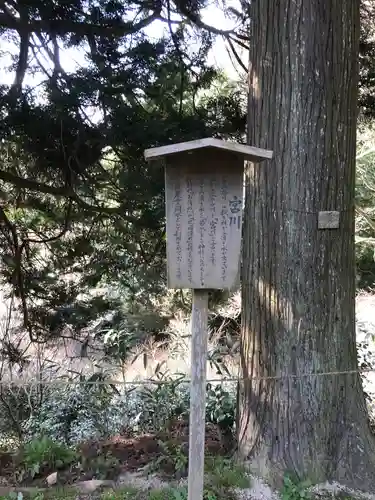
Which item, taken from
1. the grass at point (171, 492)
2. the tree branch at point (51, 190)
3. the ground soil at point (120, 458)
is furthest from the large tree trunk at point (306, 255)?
the tree branch at point (51, 190)

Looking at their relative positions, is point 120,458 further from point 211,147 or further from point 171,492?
point 211,147

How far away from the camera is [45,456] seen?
103 inches

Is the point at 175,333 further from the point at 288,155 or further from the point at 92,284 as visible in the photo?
the point at 288,155

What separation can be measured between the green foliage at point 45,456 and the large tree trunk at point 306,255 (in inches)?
43.2

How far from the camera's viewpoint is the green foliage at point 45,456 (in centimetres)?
258

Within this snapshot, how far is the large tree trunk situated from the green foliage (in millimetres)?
1098

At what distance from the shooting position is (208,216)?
185cm

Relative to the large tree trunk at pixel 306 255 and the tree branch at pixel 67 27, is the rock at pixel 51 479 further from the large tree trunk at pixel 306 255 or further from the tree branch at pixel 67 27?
the tree branch at pixel 67 27

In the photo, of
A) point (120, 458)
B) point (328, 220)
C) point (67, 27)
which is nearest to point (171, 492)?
point (120, 458)

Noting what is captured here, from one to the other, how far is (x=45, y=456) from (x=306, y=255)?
1.89 meters

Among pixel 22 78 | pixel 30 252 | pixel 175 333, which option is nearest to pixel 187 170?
pixel 22 78

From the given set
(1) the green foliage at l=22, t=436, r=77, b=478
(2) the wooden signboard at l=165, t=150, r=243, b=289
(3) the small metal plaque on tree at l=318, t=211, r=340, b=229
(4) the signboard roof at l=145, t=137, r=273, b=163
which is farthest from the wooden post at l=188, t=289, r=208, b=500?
(1) the green foliage at l=22, t=436, r=77, b=478

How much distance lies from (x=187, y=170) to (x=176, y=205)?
15 cm

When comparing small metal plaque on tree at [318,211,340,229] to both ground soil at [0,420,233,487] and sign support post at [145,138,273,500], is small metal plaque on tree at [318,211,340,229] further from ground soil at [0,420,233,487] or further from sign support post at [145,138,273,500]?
ground soil at [0,420,233,487]
